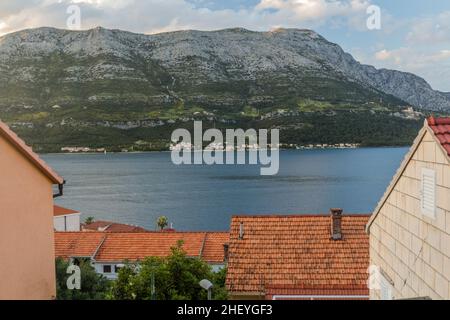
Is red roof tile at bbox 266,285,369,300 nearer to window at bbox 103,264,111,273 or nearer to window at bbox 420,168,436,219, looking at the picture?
window at bbox 420,168,436,219

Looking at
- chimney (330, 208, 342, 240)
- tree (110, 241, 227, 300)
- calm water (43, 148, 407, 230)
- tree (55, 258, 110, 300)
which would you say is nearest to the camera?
tree (110, 241, 227, 300)

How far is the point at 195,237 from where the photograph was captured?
40250 millimetres

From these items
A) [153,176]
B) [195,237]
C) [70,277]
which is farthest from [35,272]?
[153,176]

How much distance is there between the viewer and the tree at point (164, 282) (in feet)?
46.1

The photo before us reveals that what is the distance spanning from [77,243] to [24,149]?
32.3m

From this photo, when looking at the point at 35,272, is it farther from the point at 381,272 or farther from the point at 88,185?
the point at 88,185

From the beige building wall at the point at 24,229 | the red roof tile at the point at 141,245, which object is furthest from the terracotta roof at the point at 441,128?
the red roof tile at the point at 141,245

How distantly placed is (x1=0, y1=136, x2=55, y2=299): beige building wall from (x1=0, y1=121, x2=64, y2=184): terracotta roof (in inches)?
3.1

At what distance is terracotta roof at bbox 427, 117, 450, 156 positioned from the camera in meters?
6.55

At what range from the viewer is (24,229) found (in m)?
8.36

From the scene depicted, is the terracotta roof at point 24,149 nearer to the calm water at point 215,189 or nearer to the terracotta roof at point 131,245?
the terracotta roof at point 131,245

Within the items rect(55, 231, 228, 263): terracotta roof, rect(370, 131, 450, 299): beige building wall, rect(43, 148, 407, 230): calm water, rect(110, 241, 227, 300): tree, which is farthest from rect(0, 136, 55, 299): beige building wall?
rect(43, 148, 407, 230): calm water

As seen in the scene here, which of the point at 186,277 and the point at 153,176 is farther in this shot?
the point at 153,176

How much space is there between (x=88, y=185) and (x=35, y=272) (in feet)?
434
